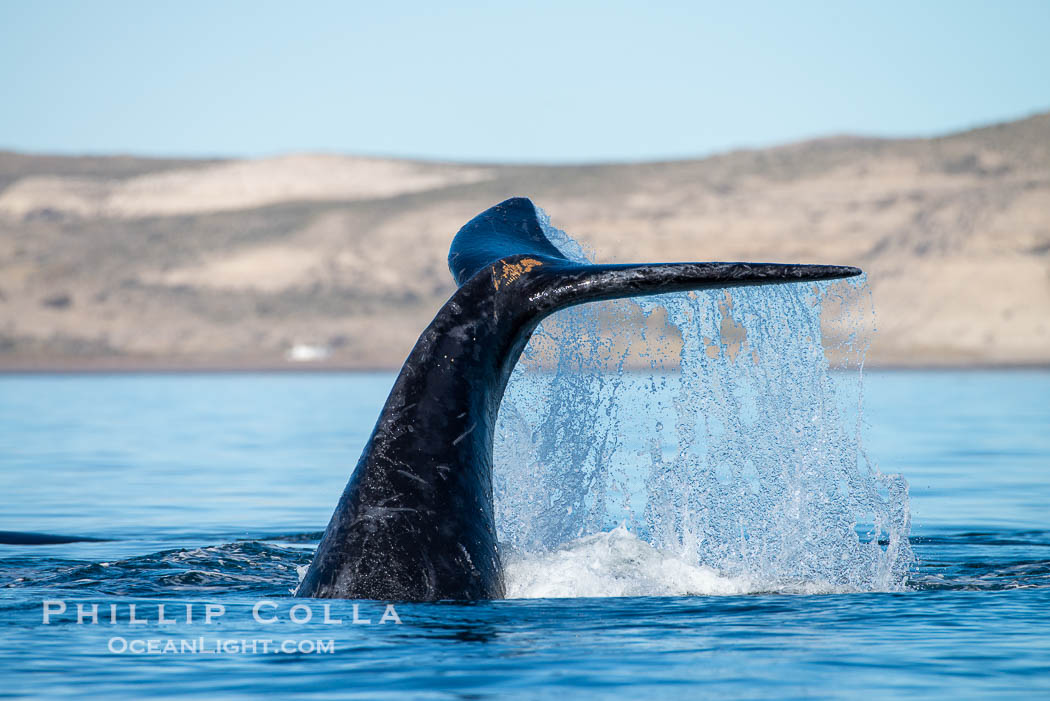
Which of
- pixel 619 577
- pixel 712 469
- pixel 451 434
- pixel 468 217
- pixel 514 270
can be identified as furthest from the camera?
pixel 468 217

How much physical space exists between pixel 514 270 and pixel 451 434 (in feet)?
2.87

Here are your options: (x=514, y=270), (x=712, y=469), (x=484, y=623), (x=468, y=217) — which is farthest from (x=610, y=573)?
(x=468, y=217)

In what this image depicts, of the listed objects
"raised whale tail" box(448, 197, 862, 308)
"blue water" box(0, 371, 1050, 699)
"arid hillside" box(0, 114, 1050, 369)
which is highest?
"arid hillside" box(0, 114, 1050, 369)

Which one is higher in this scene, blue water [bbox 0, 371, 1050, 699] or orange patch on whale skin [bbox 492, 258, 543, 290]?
orange patch on whale skin [bbox 492, 258, 543, 290]

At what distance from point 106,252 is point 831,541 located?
300 ft

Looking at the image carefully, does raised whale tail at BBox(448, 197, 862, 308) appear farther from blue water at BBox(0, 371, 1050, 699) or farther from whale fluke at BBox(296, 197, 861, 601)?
blue water at BBox(0, 371, 1050, 699)

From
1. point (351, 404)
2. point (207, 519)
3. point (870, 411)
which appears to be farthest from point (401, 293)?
point (207, 519)

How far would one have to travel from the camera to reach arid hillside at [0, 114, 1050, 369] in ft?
258

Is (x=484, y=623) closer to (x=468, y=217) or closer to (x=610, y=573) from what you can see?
(x=610, y=573)

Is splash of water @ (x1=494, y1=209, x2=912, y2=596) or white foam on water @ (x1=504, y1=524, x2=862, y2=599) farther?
splash of water @ (x1=494, y1=209, x2=912, y2=596)

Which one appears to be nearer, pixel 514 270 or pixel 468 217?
pixel 514 270

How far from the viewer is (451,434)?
7.12 metres

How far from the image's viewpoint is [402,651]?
22.1ft

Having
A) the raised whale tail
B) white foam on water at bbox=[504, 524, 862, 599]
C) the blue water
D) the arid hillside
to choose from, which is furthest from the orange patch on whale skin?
the arid hillside
